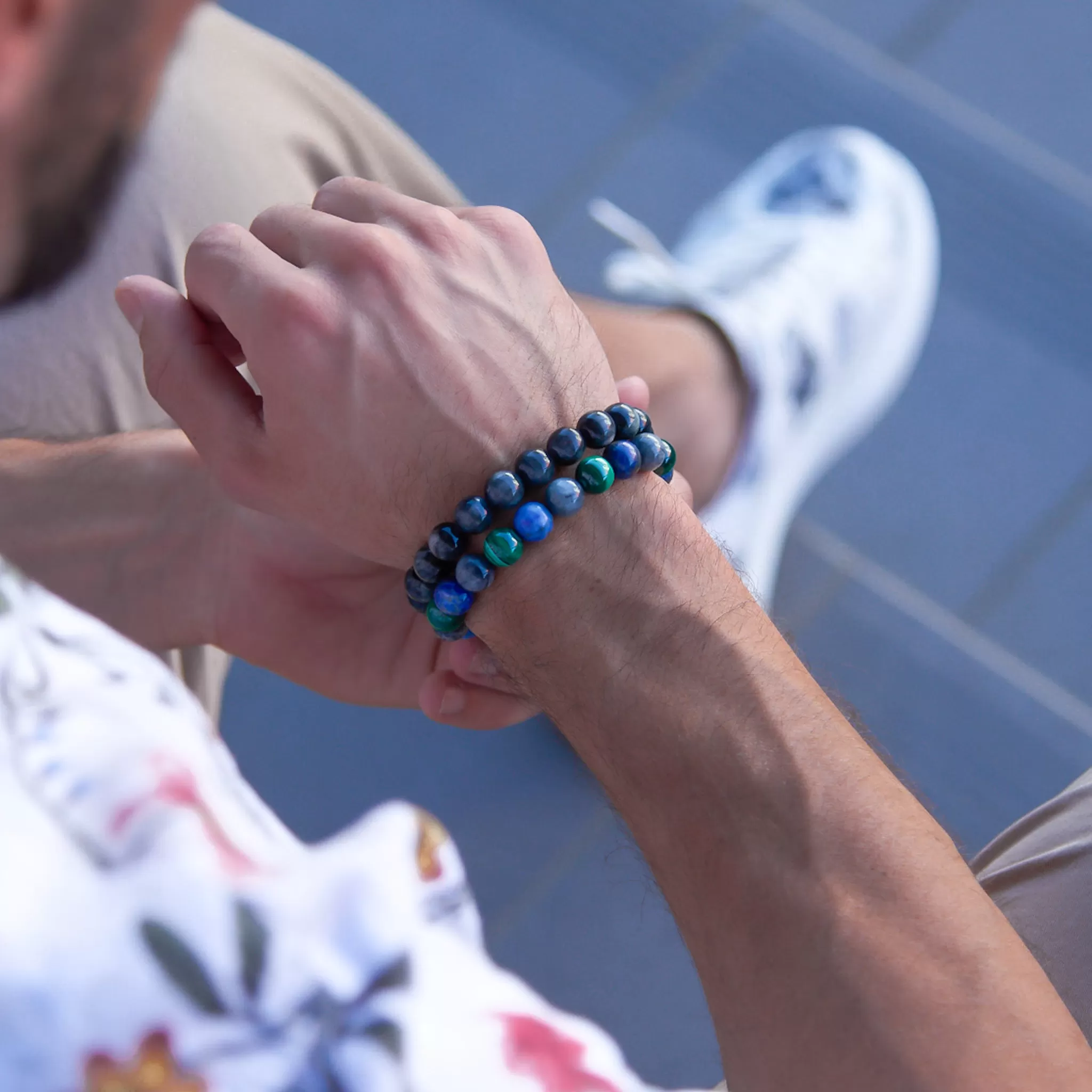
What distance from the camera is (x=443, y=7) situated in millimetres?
1754

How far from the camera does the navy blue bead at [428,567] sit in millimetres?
679

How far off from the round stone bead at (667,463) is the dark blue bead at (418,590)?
0.16 m

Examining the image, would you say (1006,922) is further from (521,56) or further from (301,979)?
(521,56)

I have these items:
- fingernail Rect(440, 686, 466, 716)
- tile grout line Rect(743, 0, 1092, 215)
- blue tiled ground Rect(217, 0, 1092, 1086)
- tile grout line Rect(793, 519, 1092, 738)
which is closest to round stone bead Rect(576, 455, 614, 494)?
fingernail Rect(440, 686, 466, 716)

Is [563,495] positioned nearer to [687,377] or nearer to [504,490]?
[504,490]

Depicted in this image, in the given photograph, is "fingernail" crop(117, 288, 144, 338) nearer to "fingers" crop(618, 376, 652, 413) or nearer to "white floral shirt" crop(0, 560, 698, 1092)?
"white floral shirt" crop(0, 560, 698, 1092)

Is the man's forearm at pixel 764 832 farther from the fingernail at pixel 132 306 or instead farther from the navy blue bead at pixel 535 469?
the fingernail at pixel 132 306

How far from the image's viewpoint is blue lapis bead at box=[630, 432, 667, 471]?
0.70 metres

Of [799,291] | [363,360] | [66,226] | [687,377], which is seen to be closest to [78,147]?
[66,226]

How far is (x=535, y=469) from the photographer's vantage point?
2.17 feet

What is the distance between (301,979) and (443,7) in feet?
5.16

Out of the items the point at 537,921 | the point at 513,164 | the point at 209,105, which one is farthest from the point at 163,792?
the point at 513,164

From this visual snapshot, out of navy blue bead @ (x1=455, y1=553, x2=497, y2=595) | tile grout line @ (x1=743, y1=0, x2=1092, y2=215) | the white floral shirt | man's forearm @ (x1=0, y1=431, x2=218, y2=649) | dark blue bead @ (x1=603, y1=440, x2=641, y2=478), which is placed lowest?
man's forearm @ (x1=0, y1=431, x2=218, y2=649)

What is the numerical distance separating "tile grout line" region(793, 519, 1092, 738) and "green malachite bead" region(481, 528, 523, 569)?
0.87 m
